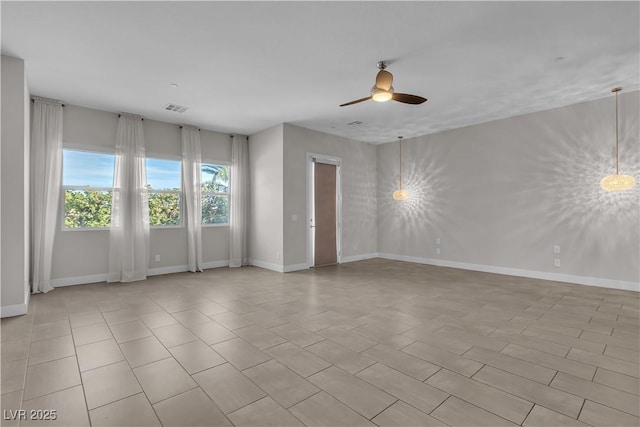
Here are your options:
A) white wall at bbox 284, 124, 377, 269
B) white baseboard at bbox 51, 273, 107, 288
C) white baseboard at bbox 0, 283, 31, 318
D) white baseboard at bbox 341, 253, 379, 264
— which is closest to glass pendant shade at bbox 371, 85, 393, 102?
white wall at bbox 284, 124, 377, 269

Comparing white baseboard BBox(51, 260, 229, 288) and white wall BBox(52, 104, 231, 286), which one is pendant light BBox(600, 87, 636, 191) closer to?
white wall BBox(52, 104, 231, 286)

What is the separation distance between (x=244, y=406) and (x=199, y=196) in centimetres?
517

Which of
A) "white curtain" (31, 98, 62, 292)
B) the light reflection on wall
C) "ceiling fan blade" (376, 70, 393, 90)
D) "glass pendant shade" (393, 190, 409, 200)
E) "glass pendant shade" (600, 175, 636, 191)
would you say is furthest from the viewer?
"glass pendant shade" (393, 190, 409, 200)

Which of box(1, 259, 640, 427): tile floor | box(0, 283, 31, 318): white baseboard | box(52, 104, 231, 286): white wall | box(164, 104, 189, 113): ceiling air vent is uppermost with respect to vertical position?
box(164, 104, 189, 113): ceiling air vent

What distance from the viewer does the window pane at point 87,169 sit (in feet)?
17.3

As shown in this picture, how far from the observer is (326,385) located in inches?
86.1

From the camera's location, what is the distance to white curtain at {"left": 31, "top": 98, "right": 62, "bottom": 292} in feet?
15.6

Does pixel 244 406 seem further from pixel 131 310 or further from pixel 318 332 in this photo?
pixel 131 310

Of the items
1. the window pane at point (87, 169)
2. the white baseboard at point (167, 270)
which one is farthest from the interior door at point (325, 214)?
the window pane at point (87, 169)

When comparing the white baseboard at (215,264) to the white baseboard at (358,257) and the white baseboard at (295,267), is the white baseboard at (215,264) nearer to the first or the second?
the white baseboard at (295,267)

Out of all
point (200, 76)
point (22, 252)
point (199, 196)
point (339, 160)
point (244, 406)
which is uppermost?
point (200, 76)

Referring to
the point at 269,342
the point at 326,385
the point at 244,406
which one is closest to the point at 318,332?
the point at 269,342

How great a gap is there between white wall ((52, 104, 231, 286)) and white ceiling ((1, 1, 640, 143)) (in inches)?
15.6

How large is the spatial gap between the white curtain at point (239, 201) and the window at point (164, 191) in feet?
3.65
